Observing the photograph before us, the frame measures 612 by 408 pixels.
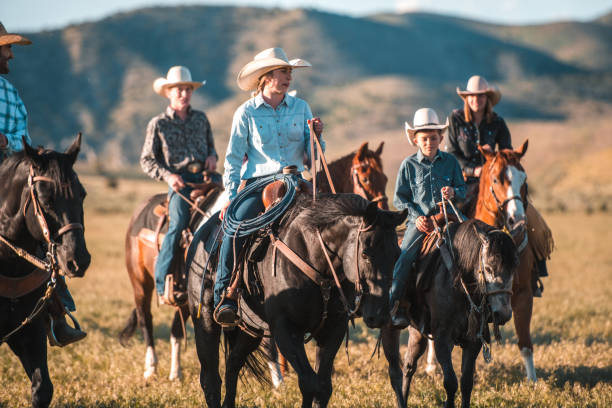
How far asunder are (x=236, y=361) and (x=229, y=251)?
4.36 feet

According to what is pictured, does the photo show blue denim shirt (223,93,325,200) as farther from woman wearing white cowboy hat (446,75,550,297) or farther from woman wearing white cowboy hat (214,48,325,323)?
woman wearing white cowboy hat (446,75,550,297)

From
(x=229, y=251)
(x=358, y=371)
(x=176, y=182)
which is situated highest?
(x=176, y=182)

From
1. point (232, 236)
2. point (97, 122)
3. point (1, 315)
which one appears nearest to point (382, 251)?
Answer: point (232, 236)

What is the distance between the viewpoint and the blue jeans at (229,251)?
5520mm

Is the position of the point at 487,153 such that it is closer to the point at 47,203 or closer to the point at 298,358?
the point at 298,358

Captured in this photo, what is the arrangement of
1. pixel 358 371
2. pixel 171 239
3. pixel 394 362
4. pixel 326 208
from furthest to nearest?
pixel 358 371 < pixel 171 239 < pixel 394 362 < pixel 326 208

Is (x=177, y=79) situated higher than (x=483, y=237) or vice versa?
(x=177, y=79)

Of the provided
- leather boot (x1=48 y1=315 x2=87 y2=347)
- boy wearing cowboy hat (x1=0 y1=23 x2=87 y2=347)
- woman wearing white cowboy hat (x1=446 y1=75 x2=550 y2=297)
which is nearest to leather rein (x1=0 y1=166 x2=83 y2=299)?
boy wearing cowboy hat (x1=0 y1=23 x2=87 y2=347)

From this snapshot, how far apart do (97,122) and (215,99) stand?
38738mm

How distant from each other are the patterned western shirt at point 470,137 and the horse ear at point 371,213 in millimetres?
4151

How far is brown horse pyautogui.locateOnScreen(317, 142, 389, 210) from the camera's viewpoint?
27.5 ft

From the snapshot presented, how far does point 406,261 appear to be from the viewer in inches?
258

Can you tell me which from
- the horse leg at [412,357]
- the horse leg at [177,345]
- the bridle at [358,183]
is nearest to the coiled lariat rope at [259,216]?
the horse leg at [412,357]

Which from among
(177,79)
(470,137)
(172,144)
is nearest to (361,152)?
(470,137)
